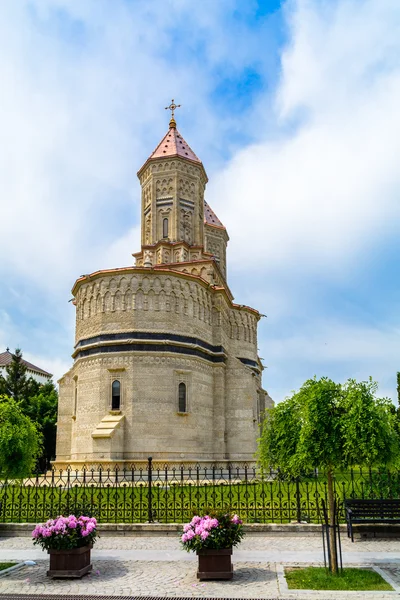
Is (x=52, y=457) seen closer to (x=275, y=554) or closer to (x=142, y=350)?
(x=142, y=350)

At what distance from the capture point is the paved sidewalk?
8086 mm

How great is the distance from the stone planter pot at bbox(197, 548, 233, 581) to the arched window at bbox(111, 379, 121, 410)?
19.8 meters

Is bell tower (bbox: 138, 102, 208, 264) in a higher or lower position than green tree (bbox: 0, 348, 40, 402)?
higher

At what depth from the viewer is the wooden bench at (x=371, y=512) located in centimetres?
1198

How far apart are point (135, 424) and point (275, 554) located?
58.4 ft

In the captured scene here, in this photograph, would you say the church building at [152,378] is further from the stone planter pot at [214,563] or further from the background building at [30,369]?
the background building at [30,369]

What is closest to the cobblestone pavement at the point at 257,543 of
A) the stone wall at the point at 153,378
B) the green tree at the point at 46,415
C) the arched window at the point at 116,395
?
the stone wall at the point at 153,378

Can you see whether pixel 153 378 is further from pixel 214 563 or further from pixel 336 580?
pixel 336 580

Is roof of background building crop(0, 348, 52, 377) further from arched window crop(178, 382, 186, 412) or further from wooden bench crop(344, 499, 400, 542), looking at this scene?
wooden bench crop(344, 499, 400, 542)

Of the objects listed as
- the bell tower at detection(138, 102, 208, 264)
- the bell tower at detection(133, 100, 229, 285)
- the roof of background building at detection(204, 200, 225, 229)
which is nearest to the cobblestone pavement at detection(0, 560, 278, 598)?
the bell tower at detection(133, 100, 229, 285)

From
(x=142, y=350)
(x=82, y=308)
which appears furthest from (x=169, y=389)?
(x=82, y=308)

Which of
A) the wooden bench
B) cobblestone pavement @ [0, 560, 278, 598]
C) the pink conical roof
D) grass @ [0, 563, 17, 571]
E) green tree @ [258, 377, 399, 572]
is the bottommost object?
cobblestone pavement @ [0, 560, 278, 598]

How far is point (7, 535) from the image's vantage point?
13.1 m

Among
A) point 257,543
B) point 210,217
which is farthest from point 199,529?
point 210,217
